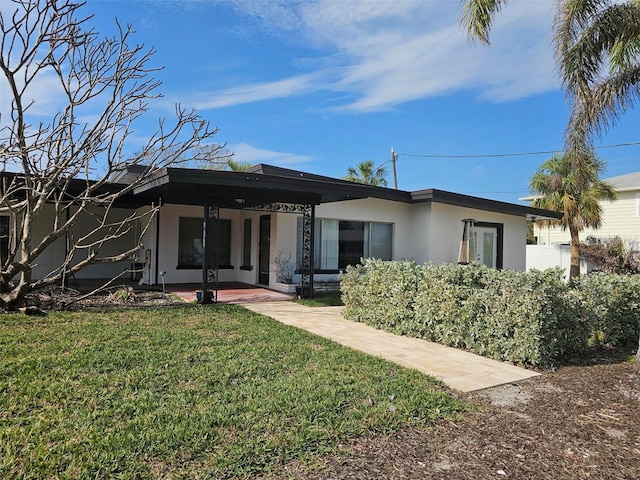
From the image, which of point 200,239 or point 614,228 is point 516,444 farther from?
point 614,228

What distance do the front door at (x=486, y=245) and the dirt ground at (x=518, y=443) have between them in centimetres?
1100

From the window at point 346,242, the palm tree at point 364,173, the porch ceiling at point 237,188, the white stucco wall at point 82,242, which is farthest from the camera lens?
the palm tree at point 364,173

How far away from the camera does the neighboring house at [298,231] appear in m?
11.4

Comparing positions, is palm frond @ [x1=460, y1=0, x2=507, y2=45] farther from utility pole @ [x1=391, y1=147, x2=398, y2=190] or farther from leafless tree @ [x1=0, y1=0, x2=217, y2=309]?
utility pole @ [x1=391, y1=147, x2=398, y2=190]

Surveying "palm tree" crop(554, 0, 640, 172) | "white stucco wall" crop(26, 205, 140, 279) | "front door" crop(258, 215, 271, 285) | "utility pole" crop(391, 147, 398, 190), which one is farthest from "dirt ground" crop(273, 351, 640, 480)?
"utility pole" crop(391, 147, 398, 190)

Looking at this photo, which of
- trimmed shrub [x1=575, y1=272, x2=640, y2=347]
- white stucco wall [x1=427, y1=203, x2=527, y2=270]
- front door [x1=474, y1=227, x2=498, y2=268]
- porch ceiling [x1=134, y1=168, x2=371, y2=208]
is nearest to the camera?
trimmed shrub [x1=575, y1=272, x2=640, y2=347]

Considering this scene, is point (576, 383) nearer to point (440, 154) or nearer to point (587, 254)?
point (587, 254)

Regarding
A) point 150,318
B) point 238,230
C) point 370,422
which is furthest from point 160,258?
point 370,422

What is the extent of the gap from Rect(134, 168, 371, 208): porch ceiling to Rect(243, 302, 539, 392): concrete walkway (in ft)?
8.66

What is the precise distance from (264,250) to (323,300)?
293cm

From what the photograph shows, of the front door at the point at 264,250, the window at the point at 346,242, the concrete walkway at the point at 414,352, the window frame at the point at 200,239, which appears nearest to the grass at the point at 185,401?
the concrete walkway at the point at 414,352

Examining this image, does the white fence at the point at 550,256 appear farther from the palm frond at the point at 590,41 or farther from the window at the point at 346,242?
the palm frond at the point at 590,41

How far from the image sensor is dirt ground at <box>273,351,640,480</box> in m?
2.84

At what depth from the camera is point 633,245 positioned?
19.6 m
